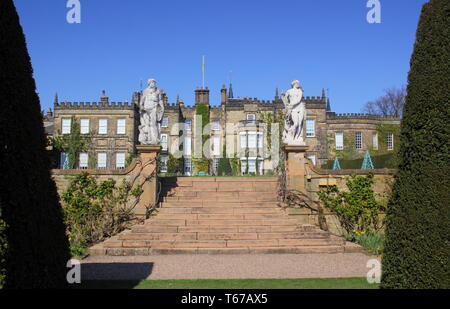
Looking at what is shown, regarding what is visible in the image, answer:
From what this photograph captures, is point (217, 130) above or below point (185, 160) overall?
above

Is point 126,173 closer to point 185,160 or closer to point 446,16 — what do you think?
point 446,16

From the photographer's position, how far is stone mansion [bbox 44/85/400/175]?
42.8 m

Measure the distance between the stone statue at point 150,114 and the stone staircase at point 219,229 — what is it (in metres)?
1.99

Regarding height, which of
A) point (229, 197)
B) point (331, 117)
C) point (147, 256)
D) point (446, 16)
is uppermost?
point (331, 117)

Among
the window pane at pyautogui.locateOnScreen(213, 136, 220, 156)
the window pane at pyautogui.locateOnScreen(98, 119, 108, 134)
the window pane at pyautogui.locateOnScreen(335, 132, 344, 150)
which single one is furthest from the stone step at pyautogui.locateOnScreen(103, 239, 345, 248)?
the window pane at pyautogui.locateOnScreen(335, 132, 344, 150)

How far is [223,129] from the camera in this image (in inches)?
1796

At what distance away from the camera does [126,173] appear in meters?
13.3

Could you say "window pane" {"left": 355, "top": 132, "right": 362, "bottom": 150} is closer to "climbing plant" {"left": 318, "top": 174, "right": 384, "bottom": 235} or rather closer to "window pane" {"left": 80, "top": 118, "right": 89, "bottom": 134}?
"window pane" {"left": 80, "top": 118, "right": 89, "bottom": 134}

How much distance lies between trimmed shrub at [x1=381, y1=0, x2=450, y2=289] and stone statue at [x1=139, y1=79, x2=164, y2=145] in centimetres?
976

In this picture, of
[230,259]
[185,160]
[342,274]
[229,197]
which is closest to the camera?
[342,274]

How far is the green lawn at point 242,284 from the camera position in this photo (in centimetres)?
681

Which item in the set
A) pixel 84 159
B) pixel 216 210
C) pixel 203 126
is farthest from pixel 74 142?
pixel 216 210
